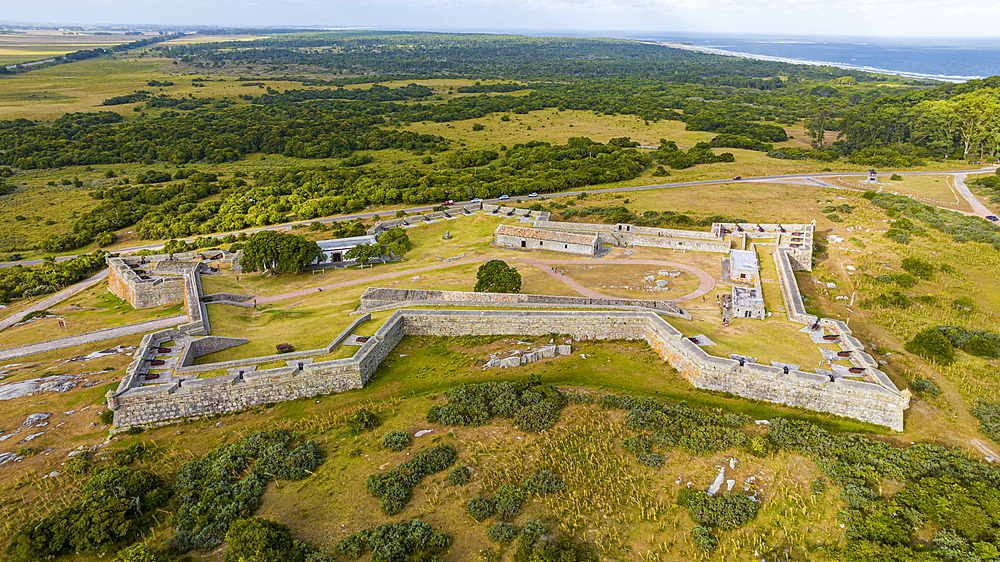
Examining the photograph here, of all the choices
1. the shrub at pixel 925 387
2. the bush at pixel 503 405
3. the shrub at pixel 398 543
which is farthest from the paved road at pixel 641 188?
the shrub at pixel 925 387

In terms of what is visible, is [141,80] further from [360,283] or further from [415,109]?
[360,283]

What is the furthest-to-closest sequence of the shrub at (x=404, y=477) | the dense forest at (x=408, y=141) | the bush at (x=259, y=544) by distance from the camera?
the dense forest at (x=408, y=141) → the shrub at (x=404, y=477) → the bush at (x=259, y=544)

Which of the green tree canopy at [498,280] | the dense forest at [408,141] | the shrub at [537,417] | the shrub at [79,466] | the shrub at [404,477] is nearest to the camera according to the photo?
the shrub at [404,477]

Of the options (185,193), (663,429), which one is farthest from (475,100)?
(663,429)

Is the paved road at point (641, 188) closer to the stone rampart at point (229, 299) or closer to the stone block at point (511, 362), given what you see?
the stone rampart at point (229, 299)

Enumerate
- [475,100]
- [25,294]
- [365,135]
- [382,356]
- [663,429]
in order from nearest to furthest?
[663,429], [382,356], [25,294], [365,135], [475,100]

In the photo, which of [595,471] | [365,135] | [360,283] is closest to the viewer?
[595,471]
